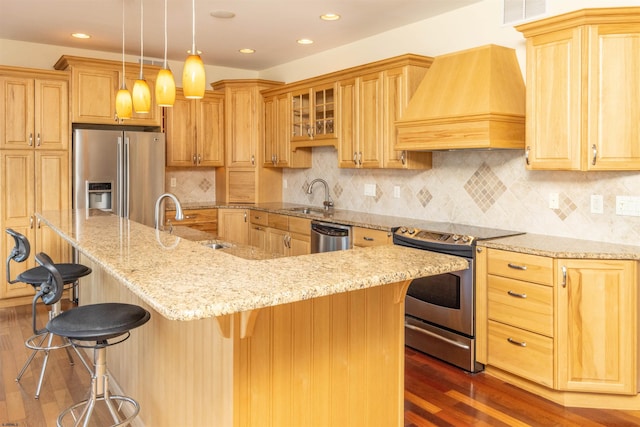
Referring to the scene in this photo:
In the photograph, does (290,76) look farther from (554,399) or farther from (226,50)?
(554,399)

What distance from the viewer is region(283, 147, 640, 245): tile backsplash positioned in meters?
3.28

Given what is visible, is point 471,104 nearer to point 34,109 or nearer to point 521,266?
point 521,266

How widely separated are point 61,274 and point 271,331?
6.60 ft

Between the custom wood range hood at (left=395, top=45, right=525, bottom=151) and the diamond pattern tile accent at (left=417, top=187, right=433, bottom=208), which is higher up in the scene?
the custom wood range hood at (left=395, top=45, right=525, bottom=151)

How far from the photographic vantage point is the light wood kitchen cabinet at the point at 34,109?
4.80 metres

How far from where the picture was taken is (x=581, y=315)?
294cm

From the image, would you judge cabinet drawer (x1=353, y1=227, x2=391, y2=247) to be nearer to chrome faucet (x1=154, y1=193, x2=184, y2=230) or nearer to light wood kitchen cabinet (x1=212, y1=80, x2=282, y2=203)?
chrome faucet (x1=154, y1=193, x2=184, y2=230)

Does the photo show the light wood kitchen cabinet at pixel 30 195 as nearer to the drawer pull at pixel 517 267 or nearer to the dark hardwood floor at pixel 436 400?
the dark hardwood floor at pixel 436 400

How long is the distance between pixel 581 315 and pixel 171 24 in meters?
3.97

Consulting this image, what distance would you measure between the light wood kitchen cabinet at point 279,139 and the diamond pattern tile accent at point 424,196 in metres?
1.68

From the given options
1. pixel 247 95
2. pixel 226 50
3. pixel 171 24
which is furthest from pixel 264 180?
pixel 171 24

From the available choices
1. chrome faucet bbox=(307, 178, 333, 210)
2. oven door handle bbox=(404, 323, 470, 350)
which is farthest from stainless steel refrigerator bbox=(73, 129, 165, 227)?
oven door handle bbox=(404, 323, 470, 350)

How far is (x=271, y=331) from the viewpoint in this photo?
5.96 feet

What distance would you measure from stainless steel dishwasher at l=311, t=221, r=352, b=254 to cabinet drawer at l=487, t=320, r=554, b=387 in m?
1.51
